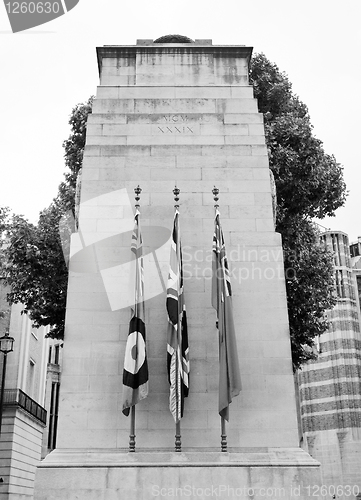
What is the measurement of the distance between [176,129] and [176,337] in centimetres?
596

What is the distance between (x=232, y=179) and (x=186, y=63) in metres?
4.39

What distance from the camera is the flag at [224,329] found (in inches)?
453

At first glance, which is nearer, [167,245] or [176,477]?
[176,477]

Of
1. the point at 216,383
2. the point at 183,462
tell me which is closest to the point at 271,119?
the point at 216,383

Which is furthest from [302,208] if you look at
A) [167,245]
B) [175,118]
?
[167,245]

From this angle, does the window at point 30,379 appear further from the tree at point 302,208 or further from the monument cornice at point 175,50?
the monument cornice at point 175,50

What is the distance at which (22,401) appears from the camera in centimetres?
3203

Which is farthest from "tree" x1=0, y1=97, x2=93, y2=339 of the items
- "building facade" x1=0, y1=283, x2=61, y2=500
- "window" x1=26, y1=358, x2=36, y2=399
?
"window" x1=26, y1=358, x2=36, y2=399

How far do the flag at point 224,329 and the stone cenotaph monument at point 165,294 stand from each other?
0.79m

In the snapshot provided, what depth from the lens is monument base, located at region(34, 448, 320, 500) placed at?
11.0 meters

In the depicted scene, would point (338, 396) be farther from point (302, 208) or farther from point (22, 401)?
point (302, 208)

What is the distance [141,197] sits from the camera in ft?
46.5

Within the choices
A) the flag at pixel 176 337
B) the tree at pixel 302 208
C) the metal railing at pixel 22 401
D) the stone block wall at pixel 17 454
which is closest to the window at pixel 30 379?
the metal railing at pixel 22 401

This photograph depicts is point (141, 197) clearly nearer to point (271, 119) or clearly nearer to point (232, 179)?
point (232, 179)
